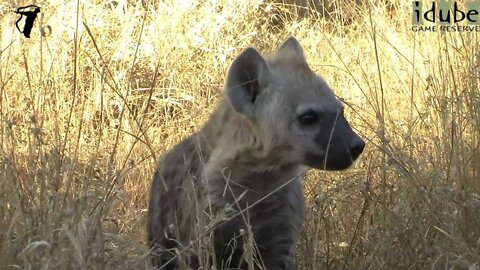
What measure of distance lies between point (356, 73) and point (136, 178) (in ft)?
5.78

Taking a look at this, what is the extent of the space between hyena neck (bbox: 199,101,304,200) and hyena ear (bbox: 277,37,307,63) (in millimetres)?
311

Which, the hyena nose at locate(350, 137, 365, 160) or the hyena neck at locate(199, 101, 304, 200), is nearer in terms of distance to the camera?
the hyena nose at locate(350, 137, 365, 160)

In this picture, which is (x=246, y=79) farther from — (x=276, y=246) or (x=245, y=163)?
(x=276, y=246)

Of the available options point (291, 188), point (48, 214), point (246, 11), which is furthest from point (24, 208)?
point (246, 11)

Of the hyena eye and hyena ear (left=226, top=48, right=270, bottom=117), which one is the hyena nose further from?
hyena ear (left=226, top=48, right=270, bottom=117)

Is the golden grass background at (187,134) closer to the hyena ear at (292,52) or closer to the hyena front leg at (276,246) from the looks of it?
the hyena front leg at (276,246)

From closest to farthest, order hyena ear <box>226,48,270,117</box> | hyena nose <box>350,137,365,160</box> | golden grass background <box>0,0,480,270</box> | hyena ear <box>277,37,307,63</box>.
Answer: golden grass background <box>0,0,480,270</box> → hyena nose <box>350,137,365,160</box> → hyena ear <box>226,48,270,117</box> → hyena ear <box>277,37,307,63</box>

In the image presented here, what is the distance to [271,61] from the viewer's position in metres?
3.34

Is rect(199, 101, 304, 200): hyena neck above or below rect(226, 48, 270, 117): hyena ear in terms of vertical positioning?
below

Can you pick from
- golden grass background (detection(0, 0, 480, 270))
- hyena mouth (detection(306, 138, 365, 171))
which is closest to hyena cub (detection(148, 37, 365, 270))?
hyena mouth (detection(306, 138, 365, 171))

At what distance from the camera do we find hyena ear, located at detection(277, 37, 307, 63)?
3.34 metres

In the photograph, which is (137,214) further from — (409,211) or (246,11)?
(246,11)

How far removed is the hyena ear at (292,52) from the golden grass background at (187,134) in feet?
1.09

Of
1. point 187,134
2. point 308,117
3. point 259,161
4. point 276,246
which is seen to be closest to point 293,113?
point 308,117
